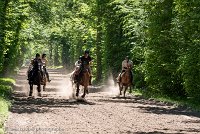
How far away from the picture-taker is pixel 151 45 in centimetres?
2952

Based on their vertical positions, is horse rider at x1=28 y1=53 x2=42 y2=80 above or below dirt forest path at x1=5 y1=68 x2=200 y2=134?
above

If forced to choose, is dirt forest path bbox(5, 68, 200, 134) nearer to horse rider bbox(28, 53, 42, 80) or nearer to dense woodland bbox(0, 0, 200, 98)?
dense woodland bbox(0, 0, 200, 98)

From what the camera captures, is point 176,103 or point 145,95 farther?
point 145,95

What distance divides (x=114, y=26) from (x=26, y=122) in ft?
90.8

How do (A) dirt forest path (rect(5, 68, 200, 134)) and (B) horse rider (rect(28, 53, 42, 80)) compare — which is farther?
(B) horse rider (rect(28, 53, 42, 80))

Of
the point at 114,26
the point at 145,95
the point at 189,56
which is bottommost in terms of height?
the point at 145,95

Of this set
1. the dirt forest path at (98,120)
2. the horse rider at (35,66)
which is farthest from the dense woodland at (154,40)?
the dirt forest path at (98,120)

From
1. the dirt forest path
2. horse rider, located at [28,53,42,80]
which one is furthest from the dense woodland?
the dirt forest path

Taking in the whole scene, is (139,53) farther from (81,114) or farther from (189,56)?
(81,114)

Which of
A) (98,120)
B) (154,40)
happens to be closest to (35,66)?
(154,40)

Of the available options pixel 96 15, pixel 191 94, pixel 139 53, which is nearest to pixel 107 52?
pixel 96 15

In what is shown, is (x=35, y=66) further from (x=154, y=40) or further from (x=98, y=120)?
(x=98, y=120)

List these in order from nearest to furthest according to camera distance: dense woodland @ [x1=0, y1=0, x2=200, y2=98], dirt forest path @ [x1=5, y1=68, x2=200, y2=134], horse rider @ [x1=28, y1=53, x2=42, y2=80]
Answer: dirt forest path @ [x1=5, y1=68, x2=200, y2=134] < dense woodland @ [x1=0, y1=0, x2=200, y2=98] < horse rider @ [x1=28, y1=53, x2=42, y2=80]

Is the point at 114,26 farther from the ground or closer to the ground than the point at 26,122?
farther from the ground
